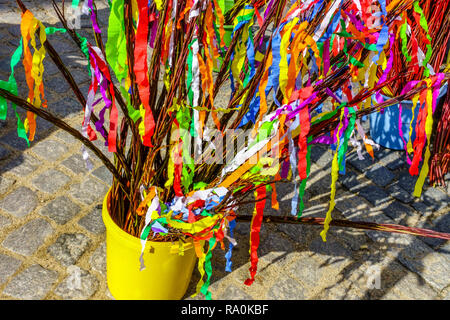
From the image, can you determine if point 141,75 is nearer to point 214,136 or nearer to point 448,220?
point 214,136

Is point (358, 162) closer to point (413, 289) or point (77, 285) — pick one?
point (413, 289)

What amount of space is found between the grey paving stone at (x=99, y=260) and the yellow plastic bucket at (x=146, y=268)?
150mm

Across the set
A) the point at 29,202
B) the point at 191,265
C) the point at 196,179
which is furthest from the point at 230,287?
the point at 29,202

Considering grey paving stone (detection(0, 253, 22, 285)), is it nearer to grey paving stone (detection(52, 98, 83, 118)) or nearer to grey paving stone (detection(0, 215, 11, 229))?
grey paving stone (detection(0, 215, 11, 229))

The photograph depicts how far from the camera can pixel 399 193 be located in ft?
10.4

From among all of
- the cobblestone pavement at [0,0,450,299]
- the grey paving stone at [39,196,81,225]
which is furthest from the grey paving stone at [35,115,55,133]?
the grey paving stone at [39,196,81,225]

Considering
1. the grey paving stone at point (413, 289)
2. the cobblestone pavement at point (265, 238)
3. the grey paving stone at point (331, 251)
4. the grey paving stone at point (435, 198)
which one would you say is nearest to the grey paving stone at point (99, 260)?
the cobblestone pavement at point (265, 238)

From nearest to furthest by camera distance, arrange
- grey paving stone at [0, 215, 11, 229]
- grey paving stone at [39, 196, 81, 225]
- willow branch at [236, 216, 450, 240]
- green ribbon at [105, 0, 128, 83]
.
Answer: green ribbon at [105, 0, 128, 83], willow branch at [236, 216, 450, 240], grey paving stone at [0, 215, 11, 229], grey paving stone at [39, 196, 81, 225]

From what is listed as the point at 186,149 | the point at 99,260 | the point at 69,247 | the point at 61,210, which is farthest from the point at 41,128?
the point at 186,149

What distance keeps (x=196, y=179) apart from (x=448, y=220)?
184 cm

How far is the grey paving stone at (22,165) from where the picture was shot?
287 cm

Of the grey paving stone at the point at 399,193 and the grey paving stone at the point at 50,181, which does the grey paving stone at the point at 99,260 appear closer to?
the grey paving stone at the point at 50,181

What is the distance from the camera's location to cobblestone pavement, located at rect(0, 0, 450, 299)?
7.97 feet

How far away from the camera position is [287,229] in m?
2.82
